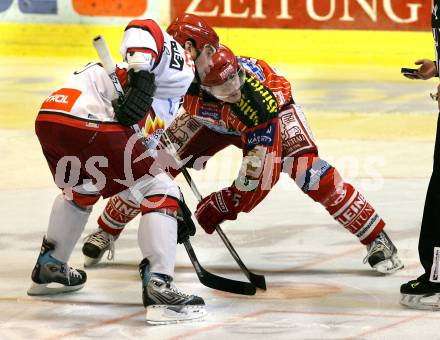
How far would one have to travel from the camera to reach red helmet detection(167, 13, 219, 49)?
4.22 meters

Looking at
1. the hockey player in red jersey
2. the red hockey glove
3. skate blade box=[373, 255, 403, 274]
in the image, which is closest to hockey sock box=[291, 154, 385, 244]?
the hockey player in red jersey

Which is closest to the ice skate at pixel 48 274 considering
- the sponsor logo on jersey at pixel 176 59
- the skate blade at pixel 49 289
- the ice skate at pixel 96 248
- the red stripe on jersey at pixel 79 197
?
the skate blade at pixel 49 289

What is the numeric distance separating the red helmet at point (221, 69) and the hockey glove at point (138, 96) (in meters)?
0.49

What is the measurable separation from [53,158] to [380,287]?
118cm

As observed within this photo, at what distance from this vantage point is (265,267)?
4.54 meters

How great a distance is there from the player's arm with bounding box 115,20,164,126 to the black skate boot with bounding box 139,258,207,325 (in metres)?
0.47

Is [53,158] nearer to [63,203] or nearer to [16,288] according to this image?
[63,203]

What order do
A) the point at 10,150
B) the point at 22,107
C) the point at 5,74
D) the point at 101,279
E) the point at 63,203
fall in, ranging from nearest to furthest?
the point at 63,203 < the point at 101,279 < the point at 10,150 < the point at 22,107 < the point at 5,74

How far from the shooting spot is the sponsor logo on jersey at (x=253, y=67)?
14.6 ft

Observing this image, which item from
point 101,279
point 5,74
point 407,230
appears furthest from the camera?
point 5,74

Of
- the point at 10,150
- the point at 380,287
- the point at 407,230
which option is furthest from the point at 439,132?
the point at 10,150

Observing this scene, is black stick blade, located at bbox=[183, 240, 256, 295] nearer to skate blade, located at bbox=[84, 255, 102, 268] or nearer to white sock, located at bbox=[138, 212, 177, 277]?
white sock, located at bbox=[138, 212, 177, 277]

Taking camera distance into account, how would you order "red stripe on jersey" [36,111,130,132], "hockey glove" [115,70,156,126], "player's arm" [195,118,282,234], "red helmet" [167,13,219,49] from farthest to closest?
"player's arm" [195,118,282,234]
"red helmet" [167,13,219,49]
"red stripe on jersey" [36,111,130,132]
"hockey glove" [115,70,156,126]

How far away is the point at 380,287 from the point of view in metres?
4.22
